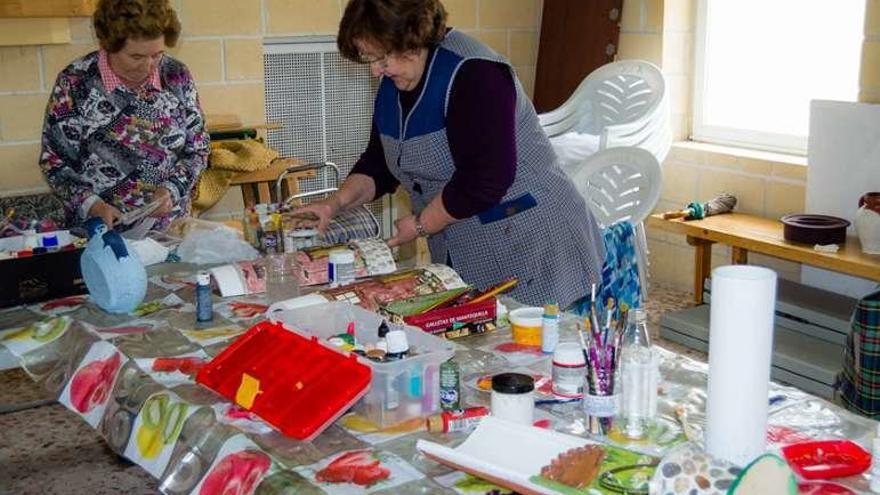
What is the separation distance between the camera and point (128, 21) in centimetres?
309

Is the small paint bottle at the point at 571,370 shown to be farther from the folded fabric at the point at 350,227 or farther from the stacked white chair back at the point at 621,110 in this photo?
the stacked white chair back at the point at 621,110

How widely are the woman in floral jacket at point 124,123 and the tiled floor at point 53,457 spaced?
72cm

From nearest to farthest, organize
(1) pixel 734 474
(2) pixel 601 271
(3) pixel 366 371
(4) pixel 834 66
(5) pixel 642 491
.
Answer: (1) pixel 734 474
(5) pixel 642 491
(3) pixel 366 371
(2) pixel 601 271
(4) pixel 834 66

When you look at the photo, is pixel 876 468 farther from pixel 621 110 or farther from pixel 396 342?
pixel 621 110

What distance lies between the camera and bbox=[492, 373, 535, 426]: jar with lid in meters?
1.66

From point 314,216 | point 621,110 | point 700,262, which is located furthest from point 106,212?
point 700,262

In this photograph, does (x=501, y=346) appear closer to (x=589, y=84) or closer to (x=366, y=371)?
(x=366, y=371)

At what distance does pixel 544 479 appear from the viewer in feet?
4.76

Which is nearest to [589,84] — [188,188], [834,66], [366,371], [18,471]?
[834,66]

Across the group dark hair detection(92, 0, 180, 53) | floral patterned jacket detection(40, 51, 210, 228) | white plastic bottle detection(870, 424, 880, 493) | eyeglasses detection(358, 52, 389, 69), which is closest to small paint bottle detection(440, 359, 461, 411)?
white plastic bottle detection(870, 424, 880, 493)

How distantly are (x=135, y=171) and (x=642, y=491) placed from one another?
7.58ft

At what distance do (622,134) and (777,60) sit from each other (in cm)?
82

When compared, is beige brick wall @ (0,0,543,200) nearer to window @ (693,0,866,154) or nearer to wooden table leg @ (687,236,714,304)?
window @ (693,0,866,154)

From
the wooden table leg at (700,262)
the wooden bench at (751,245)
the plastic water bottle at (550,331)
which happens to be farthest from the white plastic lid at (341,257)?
the wooden table leg at (700,262)
